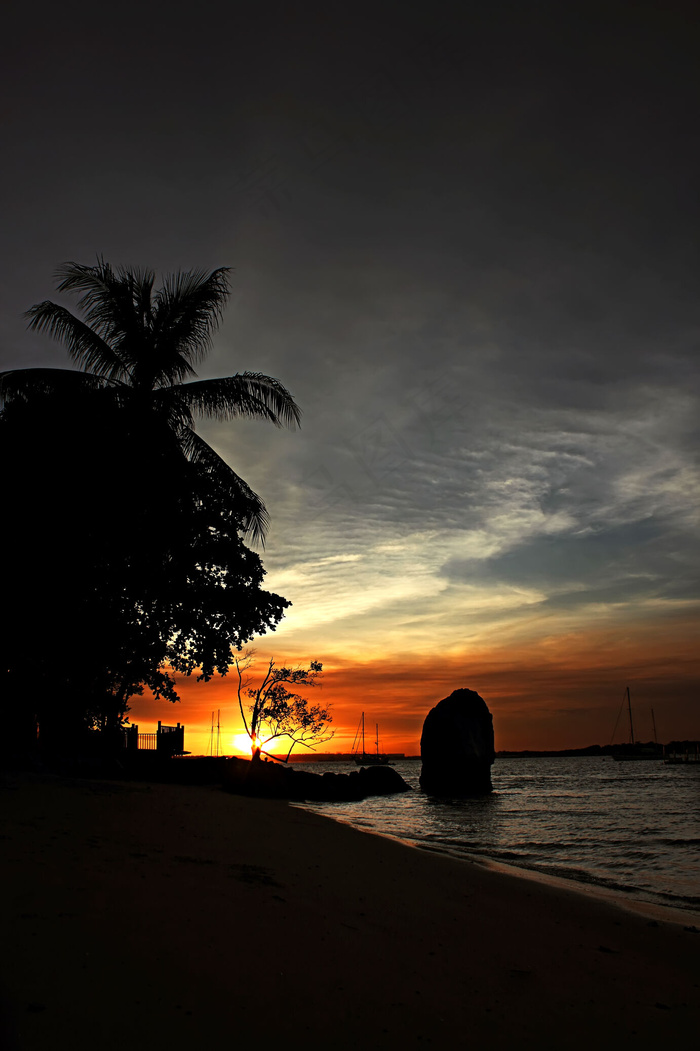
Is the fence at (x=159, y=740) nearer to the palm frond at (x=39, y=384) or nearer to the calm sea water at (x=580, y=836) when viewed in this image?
the calm sea water at (x=580, y=836)

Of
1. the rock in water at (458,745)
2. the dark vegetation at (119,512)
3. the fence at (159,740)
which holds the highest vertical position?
the dark vegetation at (119,512)

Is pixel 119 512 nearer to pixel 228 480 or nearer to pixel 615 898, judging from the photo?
pixel 228 480

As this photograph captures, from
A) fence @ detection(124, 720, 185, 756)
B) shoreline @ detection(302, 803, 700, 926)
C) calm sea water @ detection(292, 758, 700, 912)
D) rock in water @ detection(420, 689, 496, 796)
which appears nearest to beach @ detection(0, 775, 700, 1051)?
shoreline @ detection(302, 803, 700, 926)

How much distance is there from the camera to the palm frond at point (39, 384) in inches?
620

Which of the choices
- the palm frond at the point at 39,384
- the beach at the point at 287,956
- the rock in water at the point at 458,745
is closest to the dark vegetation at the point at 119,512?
the palm frond at the point at 39,384

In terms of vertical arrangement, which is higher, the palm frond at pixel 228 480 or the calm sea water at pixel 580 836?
the palm frond at pixel 228 480

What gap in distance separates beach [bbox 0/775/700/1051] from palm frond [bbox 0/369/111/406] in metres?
10.4

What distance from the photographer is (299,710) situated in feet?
138

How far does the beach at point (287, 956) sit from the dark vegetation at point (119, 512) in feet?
23.1

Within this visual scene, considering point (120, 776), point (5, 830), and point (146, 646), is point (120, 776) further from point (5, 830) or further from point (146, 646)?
point (5, 830)

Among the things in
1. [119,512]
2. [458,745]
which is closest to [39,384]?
[119,512]

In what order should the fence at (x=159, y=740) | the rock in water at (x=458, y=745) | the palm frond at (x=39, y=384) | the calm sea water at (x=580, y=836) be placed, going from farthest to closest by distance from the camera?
the rock in water at (x=458, y=745)
the fence at (x=159, y=740)
the palm frond at (x=39, y=384)
the calm sea water at (x=580, y=836)

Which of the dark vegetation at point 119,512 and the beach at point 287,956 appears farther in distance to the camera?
the dark vegetation at point 119,512

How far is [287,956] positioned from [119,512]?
12391 mm
